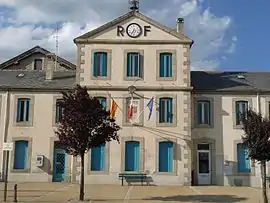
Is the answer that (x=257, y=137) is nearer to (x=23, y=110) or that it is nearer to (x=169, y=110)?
(x=169, y=110)

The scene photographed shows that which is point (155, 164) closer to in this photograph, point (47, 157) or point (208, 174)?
point (208, 174)

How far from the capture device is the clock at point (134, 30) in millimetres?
26891

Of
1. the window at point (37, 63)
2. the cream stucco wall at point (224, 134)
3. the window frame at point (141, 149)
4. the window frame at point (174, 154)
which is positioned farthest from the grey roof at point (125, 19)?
the window at point (37, 63)

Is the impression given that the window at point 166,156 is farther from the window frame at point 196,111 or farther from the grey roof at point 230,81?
the grey roof at point 230,81

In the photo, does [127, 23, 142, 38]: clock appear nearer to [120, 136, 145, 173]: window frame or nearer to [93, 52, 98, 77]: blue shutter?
[93, 52, 98, 77]: blue shutter

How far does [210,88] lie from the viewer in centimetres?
2741

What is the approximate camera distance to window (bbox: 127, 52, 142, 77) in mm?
26505

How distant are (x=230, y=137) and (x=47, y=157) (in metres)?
11.3

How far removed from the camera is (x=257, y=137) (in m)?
16.7

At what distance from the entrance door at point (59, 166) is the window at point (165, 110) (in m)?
6.40

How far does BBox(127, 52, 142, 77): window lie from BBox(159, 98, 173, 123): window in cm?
221

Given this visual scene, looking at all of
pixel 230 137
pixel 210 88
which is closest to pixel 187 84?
pixel 210 88

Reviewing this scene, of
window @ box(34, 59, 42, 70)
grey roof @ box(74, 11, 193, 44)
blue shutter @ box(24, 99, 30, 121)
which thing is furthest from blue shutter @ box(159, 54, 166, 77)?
window @ box(34, 59, 42, 70)

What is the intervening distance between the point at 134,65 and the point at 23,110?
7503 mm
